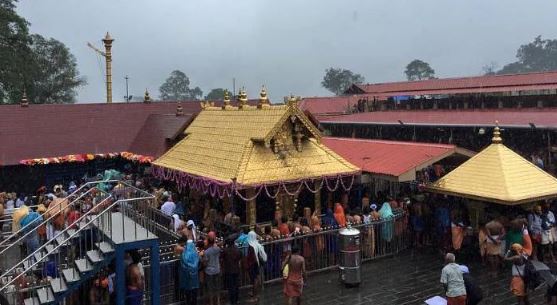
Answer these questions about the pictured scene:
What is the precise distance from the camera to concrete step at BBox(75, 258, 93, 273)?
9986 millimetres

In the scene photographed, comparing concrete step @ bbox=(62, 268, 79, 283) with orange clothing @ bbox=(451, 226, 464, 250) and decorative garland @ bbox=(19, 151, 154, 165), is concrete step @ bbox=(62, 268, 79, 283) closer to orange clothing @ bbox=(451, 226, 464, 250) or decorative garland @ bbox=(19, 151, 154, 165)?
orange clothing @ bbox=(451, 226, 464, 250)

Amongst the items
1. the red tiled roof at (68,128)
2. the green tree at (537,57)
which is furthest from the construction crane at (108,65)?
the green tree at (537,57)

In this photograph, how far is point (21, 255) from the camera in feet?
51.3

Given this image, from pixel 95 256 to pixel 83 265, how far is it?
0.28 metres

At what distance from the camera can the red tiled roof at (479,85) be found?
2461 centimetres

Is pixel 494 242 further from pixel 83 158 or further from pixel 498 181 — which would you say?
pixel 83 158

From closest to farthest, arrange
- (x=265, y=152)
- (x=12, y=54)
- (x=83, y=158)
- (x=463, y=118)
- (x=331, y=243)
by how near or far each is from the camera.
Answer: (x=331, y=243)
(x=265, y=152)
(x=83, y=158)
(x=463, y=118)
(x=12, y=54)

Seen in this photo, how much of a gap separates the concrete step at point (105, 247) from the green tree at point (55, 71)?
51.8 metres

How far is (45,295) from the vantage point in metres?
10.0

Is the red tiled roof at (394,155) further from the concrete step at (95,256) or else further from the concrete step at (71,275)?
the concrete step at (71,275)

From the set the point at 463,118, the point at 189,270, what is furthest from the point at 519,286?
the point at 463,118

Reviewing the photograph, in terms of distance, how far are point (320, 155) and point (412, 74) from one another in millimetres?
130897

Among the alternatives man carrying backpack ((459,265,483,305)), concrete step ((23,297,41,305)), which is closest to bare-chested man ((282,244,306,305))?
man carrying backpack ((459,265,483,305))

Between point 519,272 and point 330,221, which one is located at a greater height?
point 330,221
